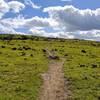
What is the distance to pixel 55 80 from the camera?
1797 inches

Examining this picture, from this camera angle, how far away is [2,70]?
5338cm

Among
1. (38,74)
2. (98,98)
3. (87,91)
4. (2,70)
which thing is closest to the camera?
(98,98)

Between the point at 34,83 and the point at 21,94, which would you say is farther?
the point at 34,83

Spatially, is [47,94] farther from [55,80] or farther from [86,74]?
[86,74]

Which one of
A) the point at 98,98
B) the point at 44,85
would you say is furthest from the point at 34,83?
the point at 98,98

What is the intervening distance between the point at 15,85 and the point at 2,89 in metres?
2.53

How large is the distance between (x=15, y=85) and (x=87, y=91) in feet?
28.8

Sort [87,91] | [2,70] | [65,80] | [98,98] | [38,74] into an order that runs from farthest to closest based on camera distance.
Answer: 1. [2,70]
2. [38,74]
3. [65,80]
4. [87,91]
5. [98,98]

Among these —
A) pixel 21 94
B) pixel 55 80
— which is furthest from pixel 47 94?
pixel 55 80

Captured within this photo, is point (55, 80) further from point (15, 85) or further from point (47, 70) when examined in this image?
point (47, 70)

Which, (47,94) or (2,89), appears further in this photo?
(2,89)

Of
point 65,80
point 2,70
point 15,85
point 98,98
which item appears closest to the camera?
point 98,98

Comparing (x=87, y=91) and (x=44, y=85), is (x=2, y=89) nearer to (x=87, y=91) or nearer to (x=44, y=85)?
(x=44, y=85)

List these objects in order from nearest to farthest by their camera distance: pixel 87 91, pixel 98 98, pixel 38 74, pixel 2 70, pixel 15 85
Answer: pixel 98 98, pixel 87 91, pixel 15 85, pixel 38 74, pixel 2 70
